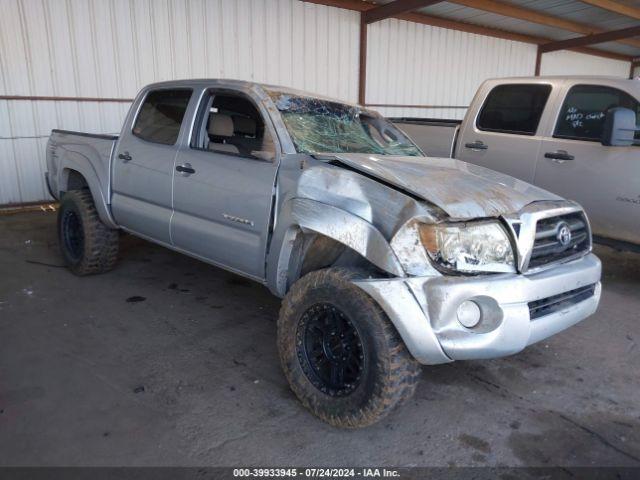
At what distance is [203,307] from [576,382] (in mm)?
2939

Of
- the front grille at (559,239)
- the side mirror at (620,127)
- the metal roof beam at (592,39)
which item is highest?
the metal roof beam at (592,39)

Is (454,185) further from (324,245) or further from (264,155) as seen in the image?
(264,155)

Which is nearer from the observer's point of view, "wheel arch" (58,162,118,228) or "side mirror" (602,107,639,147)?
"side mirror" (602,107,639,147)

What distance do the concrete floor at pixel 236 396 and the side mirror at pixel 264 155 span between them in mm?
1367

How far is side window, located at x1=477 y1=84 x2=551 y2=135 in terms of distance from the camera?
207 inches

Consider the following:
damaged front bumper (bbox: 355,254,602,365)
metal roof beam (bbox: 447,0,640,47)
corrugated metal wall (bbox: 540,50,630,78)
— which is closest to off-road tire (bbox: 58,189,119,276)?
damaged front bumper (bbox: 355,254,602,365)

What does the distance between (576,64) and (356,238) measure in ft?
66.8

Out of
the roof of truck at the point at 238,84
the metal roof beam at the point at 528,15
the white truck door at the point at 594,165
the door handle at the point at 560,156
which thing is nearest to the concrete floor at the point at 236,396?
the white truck door at the point at 594,165

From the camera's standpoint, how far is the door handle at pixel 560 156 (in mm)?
4889

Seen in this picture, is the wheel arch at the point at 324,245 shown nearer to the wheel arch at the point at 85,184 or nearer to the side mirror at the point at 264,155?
the side mirror at the point at 264,155

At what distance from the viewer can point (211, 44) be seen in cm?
997

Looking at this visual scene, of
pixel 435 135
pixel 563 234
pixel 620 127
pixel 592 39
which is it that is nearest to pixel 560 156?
pixel 620 127

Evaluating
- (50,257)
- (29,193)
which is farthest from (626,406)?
(29,193)

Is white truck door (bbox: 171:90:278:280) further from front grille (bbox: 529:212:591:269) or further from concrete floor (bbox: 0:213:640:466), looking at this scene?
front grille (bbox: 529:212:591:269)
